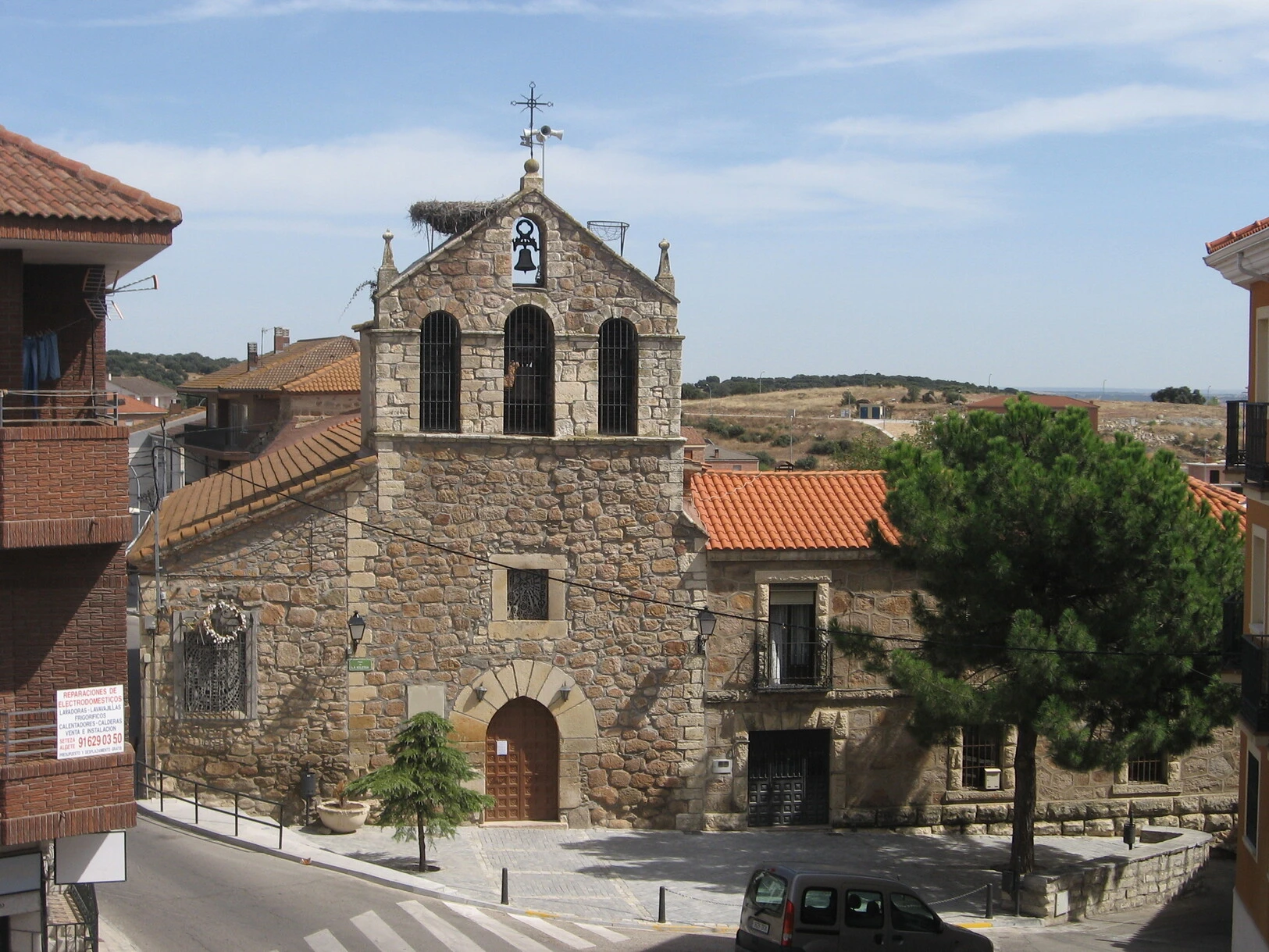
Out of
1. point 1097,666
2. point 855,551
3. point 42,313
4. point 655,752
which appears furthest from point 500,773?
point 42,313

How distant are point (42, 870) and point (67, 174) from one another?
6524 mm

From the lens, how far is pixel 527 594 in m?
22.5

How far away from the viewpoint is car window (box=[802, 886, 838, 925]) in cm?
1540

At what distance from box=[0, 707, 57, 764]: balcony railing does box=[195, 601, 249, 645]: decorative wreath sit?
7.98 metres

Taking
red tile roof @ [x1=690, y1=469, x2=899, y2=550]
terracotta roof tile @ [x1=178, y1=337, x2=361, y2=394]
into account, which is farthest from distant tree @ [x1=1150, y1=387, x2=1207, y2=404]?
red tile roof @ [x1=690, y1=469, x2=899, y2=550]

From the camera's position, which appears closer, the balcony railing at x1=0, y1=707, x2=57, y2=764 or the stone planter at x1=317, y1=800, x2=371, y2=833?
the balcony railing at x1=0, y1=707, x2=57, y2=764

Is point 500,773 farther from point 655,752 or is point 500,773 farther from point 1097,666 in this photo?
point 1097,666

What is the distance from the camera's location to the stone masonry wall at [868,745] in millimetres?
22969

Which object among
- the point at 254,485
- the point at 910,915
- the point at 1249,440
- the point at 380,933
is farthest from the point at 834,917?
the point at 254,485

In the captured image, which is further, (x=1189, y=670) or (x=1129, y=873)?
(x=1129, y=873)

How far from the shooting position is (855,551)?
23078 millimetres

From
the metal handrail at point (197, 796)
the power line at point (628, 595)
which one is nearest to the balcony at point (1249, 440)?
the power line at point (628, 595)

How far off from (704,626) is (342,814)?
614 cm

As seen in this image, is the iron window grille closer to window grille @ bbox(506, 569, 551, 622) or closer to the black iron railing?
window grille @ bbox(506, 569, 551, 622)
